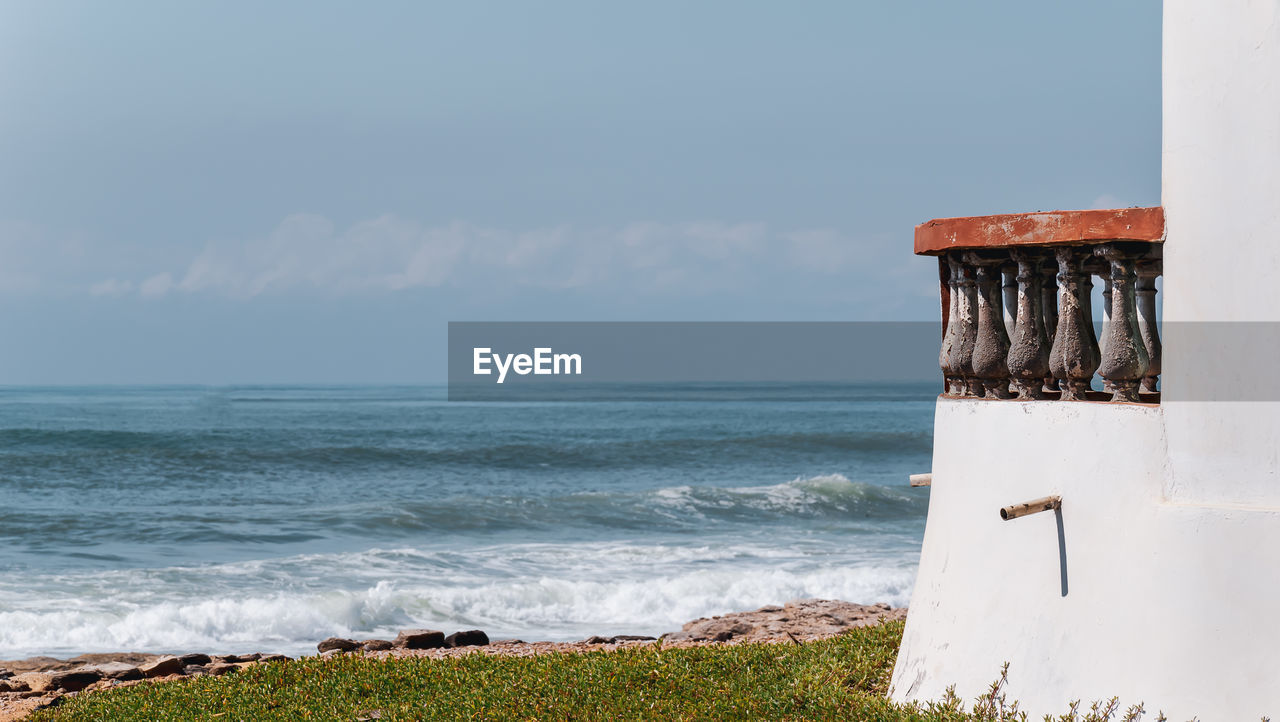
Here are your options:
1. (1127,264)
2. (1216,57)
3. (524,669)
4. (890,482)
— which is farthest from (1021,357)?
(890,482)

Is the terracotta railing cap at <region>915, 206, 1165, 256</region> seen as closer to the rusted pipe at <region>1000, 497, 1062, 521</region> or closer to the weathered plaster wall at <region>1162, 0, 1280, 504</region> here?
the weathered plaster wall at <region>1162, 0, 1280, 504</region>

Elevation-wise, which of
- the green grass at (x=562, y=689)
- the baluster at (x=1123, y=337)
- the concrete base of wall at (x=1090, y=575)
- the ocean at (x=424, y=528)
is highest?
the baluster at (x=1123, y=337)

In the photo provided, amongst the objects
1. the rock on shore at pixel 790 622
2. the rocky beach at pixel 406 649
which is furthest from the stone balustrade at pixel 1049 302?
the rock on shore at pixel 790 622

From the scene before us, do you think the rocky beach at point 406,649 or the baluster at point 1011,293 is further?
the rocky beach at point 406,649

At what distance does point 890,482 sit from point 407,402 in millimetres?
39032

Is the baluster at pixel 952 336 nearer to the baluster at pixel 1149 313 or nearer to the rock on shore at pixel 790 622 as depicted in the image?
the baluster at pixel 1149 313

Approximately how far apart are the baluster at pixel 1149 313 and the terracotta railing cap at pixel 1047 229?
0.64ft

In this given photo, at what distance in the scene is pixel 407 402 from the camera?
63.6 m

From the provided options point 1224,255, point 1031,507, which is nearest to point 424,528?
point 1031,507

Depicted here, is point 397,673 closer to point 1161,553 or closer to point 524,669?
point 524,669

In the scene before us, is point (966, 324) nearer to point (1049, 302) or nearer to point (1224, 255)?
point (1049, 302)

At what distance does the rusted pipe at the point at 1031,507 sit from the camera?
426cm

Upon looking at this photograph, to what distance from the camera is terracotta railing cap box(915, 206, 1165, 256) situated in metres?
4.17

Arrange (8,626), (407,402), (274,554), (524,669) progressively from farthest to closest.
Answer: (407,402)
(274,554)
(8,626)
(524,669)
